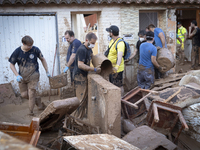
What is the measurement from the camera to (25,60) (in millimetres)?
5602

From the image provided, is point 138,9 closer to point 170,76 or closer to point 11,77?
point 170,76

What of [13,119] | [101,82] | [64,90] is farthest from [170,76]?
[13,119]

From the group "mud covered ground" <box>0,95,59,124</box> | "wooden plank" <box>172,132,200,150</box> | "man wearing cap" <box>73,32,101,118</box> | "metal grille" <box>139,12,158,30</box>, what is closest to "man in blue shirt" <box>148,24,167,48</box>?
"man wearing cap" <box>73,32,101,118</box>

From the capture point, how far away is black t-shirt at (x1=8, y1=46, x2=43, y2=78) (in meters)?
5.54

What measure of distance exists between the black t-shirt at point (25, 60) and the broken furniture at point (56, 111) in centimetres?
166

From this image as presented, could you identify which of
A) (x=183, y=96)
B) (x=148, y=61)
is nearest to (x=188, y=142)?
(x=183, y=96)

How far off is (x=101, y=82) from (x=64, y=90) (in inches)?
147

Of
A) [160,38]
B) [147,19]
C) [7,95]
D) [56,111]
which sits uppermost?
[147,19]

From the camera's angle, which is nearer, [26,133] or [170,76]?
[26,133]

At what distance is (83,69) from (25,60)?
5.29 feet

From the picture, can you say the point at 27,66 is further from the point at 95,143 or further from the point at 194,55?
the point at 194,55

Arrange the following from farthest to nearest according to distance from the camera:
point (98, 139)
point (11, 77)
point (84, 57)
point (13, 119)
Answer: point (11, 77)
point (13, 119)
point (84, 57)
point (98, 139)

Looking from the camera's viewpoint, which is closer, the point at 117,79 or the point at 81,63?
the point at 81,63

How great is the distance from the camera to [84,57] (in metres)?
4.91
